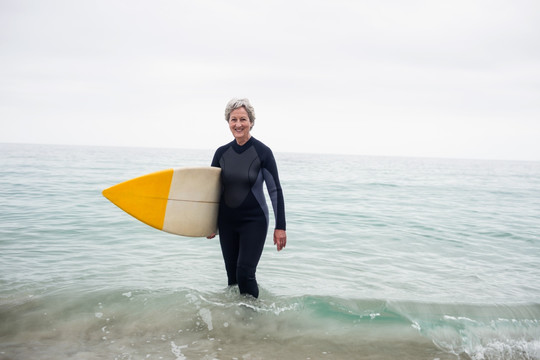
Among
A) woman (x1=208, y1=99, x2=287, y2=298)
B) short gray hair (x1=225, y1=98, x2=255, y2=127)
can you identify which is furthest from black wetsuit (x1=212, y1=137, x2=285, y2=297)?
short gray hair (x1=225, y1=98, x2=255, y2=127)

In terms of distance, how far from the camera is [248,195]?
3240 millimetres

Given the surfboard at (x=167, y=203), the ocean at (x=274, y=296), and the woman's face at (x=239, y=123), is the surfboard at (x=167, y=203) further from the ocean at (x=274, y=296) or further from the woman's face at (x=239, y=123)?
the ocean at (x=274, y=296)

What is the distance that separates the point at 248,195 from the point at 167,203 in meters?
0.85

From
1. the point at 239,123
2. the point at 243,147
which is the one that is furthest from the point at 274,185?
the point at 239,123

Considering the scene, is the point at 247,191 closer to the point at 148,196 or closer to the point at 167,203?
the point at 167,203

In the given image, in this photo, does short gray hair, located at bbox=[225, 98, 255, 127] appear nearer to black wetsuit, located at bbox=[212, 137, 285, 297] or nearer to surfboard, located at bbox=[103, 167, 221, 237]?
black wetsuit, located at bbox=[212, 137, 285, 297]

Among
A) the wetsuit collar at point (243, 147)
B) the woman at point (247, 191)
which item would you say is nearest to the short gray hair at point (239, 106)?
the woman at point (247, 191)

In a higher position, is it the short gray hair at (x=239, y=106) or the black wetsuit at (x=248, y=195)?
the short gray hair at (x=239, y=106)

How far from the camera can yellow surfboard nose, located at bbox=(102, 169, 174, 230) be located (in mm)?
3594

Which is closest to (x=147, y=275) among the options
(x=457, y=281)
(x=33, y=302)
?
(x=33, y=302)

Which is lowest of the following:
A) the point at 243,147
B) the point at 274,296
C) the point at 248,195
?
the point at 274,296

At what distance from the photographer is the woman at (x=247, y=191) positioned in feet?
10.5

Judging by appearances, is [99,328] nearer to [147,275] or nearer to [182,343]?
[182,343]

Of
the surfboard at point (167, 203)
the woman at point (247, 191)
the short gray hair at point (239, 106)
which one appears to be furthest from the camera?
the surfboard at point (167, 203)
